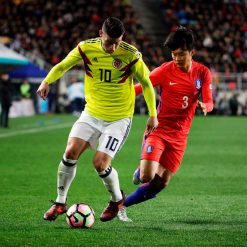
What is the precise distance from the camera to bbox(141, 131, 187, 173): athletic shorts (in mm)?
9453

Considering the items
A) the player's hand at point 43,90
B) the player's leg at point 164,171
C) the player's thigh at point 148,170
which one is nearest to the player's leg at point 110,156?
the player's thigh at point 148,170

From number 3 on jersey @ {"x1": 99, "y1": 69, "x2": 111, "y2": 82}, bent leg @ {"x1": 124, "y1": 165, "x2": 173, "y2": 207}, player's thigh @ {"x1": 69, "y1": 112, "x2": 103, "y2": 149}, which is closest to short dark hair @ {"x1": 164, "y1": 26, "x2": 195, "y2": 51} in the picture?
number 3 on jersey @ {"x1": 99, "y1": 69, "x2": 111, "y2": 82}

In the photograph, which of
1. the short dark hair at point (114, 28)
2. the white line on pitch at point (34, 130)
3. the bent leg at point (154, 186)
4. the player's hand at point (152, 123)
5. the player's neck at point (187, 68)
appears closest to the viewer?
the short dark hair at point (114, 28)

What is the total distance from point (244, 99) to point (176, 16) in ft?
22.6

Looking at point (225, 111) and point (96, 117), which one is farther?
point (225, 111)

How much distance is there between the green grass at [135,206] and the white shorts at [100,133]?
0.86 m

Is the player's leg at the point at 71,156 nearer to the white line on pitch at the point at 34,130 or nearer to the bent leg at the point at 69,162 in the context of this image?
the bent leg at the point at 69,162

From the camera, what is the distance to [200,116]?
4122 centimetres

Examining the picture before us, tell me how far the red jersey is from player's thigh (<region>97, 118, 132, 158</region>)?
0.64 m

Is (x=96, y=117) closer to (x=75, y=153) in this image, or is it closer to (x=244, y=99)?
(x=75, y=153)

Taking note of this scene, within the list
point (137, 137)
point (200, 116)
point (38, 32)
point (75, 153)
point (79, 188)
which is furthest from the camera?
point (38, 32)

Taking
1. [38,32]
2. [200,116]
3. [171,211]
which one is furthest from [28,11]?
[171,211]

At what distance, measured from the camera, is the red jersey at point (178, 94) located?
967 centimetres

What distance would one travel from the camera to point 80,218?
8688 millimetres
